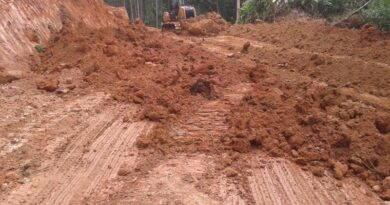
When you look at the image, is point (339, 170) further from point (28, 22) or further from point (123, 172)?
point (28, 22)

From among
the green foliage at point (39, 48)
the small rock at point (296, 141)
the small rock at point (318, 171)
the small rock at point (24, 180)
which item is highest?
the green foliage at point (39, 48)

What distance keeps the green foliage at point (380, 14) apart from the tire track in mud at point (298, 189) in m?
8.39

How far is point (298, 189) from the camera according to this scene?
4.93m

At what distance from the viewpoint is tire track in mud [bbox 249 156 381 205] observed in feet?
15.5

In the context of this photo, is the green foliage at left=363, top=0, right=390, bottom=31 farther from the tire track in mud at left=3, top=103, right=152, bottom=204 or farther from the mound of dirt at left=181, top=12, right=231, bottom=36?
the tire track in mud at left=3, top=103, right=152, bottom=204

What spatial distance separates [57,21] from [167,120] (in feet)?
19.2

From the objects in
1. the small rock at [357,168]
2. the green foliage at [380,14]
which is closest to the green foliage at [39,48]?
the small rock at [357,168]

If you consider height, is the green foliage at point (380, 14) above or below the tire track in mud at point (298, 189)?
above

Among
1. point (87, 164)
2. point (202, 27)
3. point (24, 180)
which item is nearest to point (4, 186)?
point (24, 180)

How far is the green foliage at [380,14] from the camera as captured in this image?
12.2 metres

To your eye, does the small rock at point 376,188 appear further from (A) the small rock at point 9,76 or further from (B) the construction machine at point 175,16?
(B) the construction machine at point 175,16

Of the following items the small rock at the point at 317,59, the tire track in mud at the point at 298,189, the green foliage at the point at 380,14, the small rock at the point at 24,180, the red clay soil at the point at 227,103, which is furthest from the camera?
the green foliage at the point at 380,14

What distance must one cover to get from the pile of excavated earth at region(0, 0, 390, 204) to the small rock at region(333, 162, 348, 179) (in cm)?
2

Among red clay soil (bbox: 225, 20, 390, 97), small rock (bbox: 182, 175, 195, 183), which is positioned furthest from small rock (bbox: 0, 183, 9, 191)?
red clay soil (bbox: 225, 20, 390, 97)
